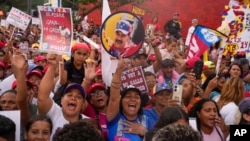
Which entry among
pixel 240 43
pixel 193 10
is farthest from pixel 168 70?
pixel 193 10

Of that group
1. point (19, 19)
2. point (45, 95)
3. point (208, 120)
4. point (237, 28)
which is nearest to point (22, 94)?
point (45, 95)

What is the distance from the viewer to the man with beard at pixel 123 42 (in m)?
6.67

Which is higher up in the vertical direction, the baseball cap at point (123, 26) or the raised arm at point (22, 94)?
the baseball cap at point (123, 26)

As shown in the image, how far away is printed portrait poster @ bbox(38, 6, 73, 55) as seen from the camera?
627 cm

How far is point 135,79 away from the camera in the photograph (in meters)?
6.59

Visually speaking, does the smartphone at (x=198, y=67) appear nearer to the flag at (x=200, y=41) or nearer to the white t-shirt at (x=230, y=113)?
the white t-shirt at (x=230, y=113)

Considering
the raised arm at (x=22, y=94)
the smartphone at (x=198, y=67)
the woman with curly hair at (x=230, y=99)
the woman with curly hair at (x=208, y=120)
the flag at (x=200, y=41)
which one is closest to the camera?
the raised arm at (x=22, y=94)

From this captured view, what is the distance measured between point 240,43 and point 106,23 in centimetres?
481

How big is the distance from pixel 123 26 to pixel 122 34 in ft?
0.32

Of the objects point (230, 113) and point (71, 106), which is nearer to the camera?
point (71, 106)

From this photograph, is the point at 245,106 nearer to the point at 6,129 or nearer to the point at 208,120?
the point at 208,120

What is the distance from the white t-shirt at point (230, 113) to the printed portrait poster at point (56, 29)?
1882mm

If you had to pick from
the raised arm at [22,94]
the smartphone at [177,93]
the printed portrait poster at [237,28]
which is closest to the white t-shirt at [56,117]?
the raised arm at [22,94]

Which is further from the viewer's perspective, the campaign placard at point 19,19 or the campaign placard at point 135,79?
the campaign placard at point 19,19
